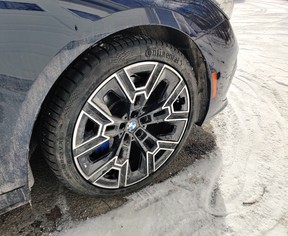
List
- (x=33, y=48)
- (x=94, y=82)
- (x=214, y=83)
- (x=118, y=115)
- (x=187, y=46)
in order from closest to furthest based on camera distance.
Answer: (x=33, y=48) < (x=94, y=82) < (x=118, y=115) < (x=187, y=46) < (x=214, y=83)

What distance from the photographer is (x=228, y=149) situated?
2.50 metres

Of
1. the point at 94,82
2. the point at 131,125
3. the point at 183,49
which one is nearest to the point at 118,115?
the point at 131,125

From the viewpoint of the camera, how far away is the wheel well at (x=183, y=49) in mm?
1642

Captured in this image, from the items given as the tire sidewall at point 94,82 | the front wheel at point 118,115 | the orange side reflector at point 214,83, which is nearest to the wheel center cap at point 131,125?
the front wheel at point 118,115

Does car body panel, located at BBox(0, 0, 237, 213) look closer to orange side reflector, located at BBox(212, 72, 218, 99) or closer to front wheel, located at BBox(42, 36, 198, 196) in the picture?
front wheel, located at BBox(42, 36, 198, 196)

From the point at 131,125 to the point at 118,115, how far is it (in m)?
0.10

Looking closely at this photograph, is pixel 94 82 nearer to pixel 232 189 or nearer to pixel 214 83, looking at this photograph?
pixel 214 83

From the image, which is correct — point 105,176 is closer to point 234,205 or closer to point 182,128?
point 182,128

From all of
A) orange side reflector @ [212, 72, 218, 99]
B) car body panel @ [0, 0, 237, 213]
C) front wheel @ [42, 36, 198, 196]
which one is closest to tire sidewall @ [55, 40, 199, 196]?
front wheel @ [42, 36, 198, 196]

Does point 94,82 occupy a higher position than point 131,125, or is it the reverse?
point 94,82

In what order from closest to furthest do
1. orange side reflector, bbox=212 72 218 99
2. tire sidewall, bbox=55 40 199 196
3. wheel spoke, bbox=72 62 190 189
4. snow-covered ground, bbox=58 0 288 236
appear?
tire sidewall, bbox=55 40 199 196 < wheel spoke, bbox=72 62 190 189 < snow-covered ground, bbox=58 0 288 236 < orange side reflector, bbox=212 72 218 99

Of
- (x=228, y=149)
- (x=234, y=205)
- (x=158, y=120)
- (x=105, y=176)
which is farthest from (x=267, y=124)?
(x=105, y=176)

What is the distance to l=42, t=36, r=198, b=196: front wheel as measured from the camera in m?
1.47

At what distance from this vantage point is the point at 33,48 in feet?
4.07
